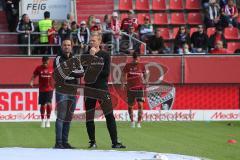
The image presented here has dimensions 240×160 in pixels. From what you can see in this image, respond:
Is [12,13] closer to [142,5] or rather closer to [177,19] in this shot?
[142,5]

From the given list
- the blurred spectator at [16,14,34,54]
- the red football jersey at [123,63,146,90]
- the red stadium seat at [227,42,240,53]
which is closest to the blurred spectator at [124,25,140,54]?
the blurred spectator at [16,14,34,54]

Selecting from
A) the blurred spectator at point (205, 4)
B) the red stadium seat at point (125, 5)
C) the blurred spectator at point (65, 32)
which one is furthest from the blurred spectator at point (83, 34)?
the blurred spectator at point (205, 4)

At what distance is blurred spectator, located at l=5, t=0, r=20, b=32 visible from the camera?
2852 cm

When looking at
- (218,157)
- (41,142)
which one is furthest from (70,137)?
(218,157)

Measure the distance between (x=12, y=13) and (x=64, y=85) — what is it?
14.9 m

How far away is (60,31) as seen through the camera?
25.3 metres

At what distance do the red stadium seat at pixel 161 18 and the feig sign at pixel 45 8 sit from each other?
3.37 metres

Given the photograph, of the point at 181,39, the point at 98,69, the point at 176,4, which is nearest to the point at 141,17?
the point at 176,4

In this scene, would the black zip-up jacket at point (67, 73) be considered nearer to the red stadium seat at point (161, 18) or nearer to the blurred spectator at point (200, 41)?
the blurred spectator at point (200, 41)

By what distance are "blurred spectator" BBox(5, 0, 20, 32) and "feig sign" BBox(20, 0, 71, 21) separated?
276mm

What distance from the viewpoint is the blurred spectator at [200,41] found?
26.4m

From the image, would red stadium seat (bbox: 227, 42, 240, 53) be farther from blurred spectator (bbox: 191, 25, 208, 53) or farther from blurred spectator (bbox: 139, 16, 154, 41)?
blurred spectator (bbox: 139, 16, 154, 41)

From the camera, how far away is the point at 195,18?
30078 millimetres

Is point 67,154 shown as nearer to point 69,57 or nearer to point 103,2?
point 69,57
